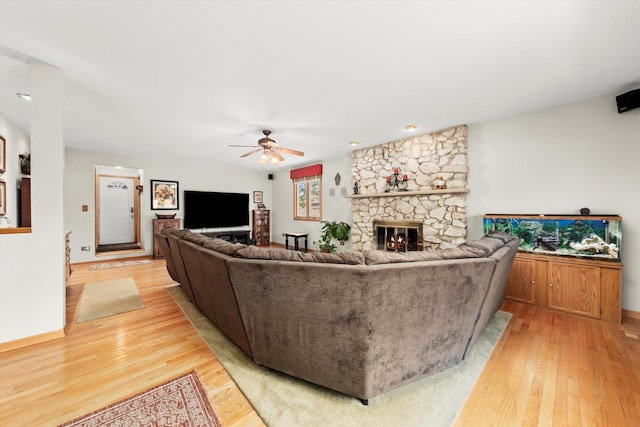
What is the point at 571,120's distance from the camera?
2967 millimetres

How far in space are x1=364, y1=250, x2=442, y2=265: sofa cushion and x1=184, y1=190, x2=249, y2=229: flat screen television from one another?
240 inches

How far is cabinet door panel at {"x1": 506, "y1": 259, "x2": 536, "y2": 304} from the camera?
9.86ft

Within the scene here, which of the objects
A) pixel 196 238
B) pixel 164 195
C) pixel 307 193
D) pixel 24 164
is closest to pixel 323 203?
pixel 307 193

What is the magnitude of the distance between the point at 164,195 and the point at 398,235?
567 centimetres

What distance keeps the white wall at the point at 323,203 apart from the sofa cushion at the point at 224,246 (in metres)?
3.89

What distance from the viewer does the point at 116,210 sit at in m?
6.93

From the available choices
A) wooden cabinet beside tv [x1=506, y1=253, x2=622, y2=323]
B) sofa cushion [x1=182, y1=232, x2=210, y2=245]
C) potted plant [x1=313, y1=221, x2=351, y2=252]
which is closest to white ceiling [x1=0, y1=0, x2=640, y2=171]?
sofa cushion [x1=182, y1=232, x2=210, y2=245]

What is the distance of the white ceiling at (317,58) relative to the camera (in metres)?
1.59

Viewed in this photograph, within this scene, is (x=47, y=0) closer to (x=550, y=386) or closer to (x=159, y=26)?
(x=159, y=26)

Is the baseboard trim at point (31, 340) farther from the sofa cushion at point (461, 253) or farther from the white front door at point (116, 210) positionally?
the white front door at point (116, 210)

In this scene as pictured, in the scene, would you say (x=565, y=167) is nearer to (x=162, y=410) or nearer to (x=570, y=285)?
(x=570, y=285)

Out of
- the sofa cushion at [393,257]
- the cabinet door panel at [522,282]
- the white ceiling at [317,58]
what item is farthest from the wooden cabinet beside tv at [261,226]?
the sofa cushion at [393,257]

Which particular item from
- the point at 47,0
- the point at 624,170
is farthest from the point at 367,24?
the point at 624,170

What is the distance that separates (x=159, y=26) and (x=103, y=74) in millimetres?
1110
